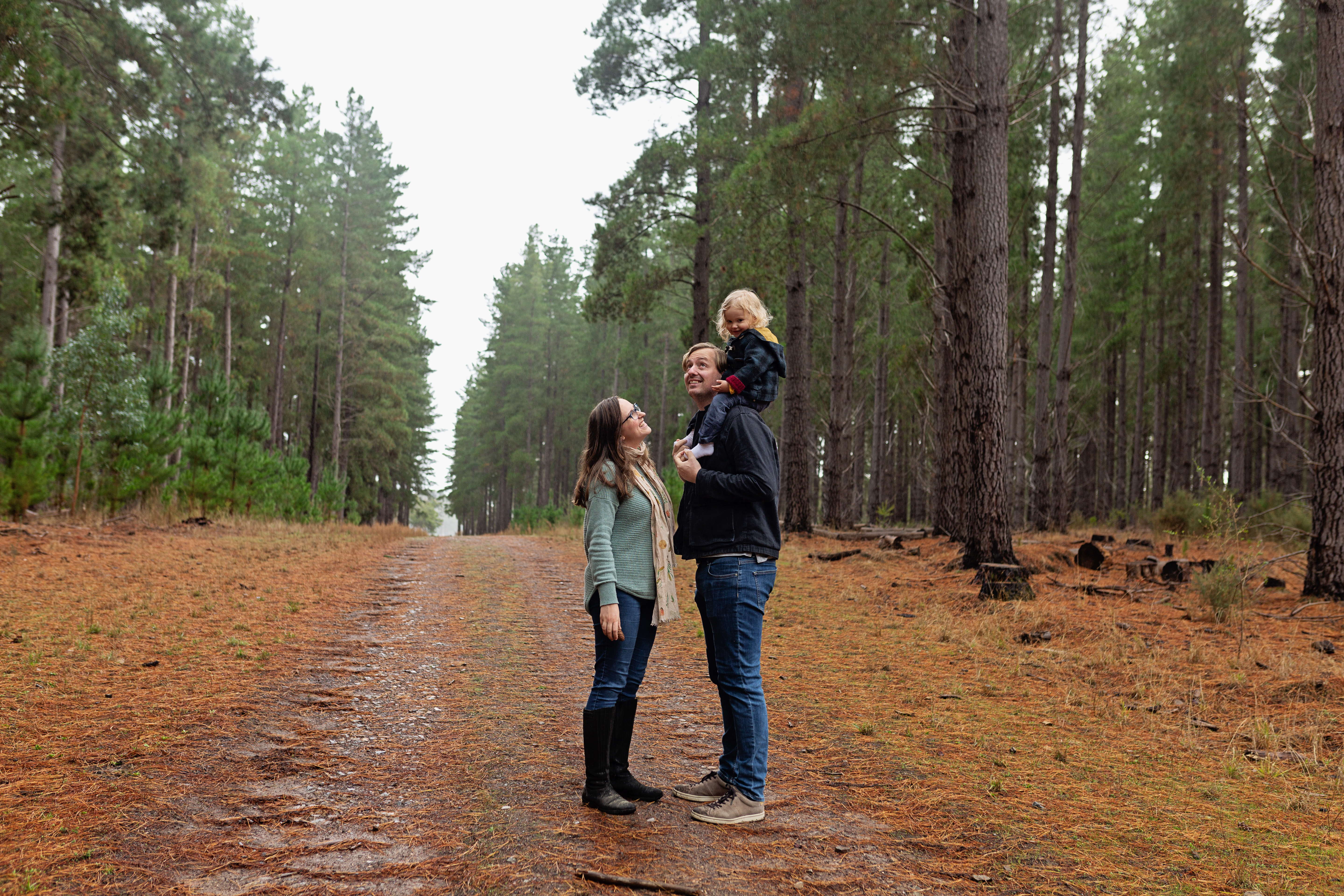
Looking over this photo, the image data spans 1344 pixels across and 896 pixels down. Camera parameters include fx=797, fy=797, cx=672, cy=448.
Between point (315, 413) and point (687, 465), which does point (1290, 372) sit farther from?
point (315, 413)

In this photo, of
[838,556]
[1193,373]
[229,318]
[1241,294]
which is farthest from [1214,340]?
[229,318]

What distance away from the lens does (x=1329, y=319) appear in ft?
27.9

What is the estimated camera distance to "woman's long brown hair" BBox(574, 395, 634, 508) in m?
3.61

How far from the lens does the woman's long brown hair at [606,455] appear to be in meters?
3.61

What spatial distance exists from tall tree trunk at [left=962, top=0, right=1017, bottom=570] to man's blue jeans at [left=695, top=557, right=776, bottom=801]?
7.16 meters

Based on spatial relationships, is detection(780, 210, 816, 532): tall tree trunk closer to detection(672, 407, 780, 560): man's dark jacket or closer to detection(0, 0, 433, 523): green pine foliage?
detection(0, 0, 433, 523): green pine foliage

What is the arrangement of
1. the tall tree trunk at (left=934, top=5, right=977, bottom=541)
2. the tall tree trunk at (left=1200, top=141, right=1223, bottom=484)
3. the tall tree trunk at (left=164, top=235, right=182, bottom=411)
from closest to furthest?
1. the tall tree trunk at (left=934, top=5, right=977, bottom=541)
2. the tall tree trunk at (left=1200, top=141, right=1223, bottom=484)
3. the tall tree trunk at (left=164, top=235, right=182, bottom=411)

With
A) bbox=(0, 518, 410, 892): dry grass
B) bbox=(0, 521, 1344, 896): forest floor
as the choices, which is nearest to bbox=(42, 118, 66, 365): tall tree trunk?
bbox=(0, 518, 410, 892): dry grass

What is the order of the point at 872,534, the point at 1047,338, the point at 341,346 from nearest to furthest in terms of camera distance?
the point at 872,534
the point at 1047,338
the point at 341,346

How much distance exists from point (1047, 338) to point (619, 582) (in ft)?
51.2

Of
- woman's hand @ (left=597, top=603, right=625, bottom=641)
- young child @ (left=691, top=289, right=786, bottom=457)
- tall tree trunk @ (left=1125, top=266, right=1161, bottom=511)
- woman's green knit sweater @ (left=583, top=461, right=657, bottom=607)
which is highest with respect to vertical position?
tall tree trunk @ (left=1125, top=266, right=1161, bottom=511)

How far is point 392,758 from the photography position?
164 inches

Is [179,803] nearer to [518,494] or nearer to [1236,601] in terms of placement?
[1236,601]

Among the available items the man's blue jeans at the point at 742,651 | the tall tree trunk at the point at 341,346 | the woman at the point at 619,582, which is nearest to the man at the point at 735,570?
the man's blue jeans at the point at 742,651
